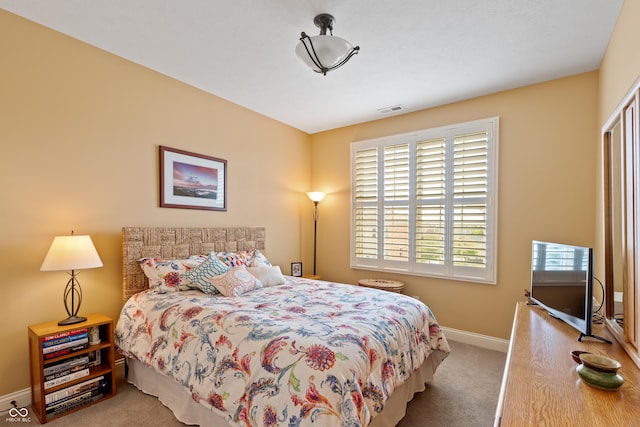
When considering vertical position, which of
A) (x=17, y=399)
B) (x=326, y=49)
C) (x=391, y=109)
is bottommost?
(x=17, y=399)

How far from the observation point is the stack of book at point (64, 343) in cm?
208

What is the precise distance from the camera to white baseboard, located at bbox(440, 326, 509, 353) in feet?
10.7

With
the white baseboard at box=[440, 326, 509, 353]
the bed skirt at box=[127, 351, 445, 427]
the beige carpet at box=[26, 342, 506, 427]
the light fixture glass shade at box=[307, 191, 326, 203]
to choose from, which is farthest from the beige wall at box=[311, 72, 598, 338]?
the light fixture glass shade at box=[307, 191, 326, 203]

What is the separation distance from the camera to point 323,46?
2107 millimetres

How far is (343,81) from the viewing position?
3.11m

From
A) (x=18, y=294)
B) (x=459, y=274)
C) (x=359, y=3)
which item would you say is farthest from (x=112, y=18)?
(x=459, y=274)

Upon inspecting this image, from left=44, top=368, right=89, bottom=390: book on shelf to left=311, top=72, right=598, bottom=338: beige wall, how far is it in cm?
325

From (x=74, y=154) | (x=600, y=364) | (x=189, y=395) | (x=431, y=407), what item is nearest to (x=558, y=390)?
(x=600, y=364)

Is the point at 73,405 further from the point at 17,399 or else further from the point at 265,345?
the point at 265,345

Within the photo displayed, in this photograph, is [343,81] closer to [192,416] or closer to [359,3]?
→ [359,3]

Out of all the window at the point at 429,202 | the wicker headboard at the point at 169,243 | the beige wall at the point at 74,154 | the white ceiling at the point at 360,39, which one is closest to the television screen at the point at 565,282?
the window at the point at 429,202

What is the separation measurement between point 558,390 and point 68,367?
291 cm

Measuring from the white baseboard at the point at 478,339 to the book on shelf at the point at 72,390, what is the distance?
11.1ft

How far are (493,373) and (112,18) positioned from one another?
4193 mm
